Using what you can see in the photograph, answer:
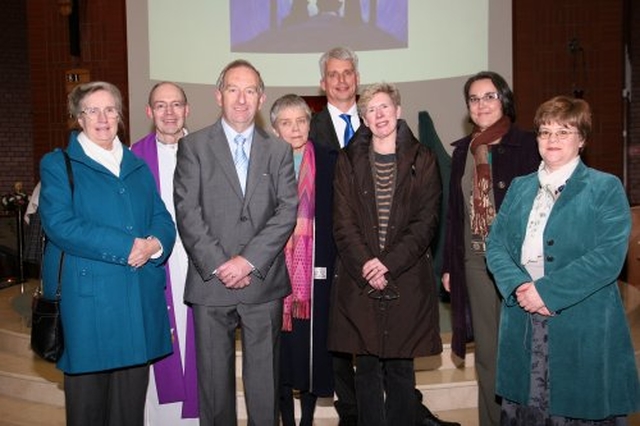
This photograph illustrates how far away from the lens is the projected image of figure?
6.39m

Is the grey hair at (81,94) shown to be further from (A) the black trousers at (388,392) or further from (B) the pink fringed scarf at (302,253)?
(A) the black trousers at (388,392)

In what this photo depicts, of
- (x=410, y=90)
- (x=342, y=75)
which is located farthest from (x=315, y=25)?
(x=342, y=75)

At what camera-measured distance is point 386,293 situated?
2879 mm

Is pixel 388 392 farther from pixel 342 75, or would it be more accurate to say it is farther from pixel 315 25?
pixel 315 25

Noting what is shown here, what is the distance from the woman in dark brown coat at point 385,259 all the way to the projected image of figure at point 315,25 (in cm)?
366

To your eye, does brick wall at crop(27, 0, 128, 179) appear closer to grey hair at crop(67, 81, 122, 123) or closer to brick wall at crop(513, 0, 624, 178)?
brick wall at crop(513, 0, 624, 178)

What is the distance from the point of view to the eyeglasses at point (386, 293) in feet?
9.43

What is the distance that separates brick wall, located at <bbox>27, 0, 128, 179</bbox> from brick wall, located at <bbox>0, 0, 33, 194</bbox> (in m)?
3.49

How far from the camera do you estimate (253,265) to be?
8.84 ft

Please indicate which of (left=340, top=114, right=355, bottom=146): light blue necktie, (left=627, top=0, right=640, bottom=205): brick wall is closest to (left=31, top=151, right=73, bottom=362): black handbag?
(left=340, top=114, right=355, bottom=146): light blue necktie

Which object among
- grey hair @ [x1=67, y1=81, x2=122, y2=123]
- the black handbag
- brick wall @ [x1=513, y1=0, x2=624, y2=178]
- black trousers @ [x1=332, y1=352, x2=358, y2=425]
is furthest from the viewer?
brick wall @ [x1=513, y1=0, x2=624, y2=178]

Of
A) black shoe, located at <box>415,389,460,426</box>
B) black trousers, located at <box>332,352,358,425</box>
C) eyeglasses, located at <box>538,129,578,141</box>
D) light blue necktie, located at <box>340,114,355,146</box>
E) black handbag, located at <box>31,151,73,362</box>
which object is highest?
light blue necktie, located at <box>340,114,355,146</box>

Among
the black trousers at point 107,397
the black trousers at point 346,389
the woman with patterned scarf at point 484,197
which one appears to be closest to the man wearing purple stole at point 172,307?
the black trousers at point 107,397

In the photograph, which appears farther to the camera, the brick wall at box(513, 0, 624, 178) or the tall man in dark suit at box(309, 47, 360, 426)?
the brick wall at box(513, 0, 624, 178)
